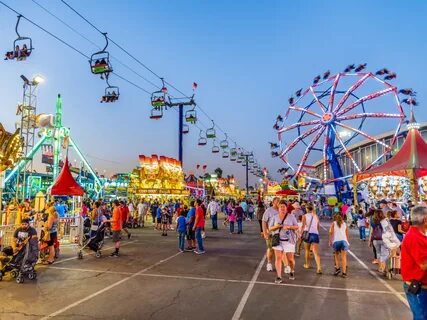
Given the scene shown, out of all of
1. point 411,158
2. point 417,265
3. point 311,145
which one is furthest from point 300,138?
point 417,265

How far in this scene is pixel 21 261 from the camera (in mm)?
7941

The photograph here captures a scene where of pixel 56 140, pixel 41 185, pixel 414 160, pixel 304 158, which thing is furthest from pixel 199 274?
pixel 41 185

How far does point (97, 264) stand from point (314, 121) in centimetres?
3081

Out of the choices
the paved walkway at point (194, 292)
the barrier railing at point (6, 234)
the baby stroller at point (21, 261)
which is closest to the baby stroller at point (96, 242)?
the paved walkway at point (194, 292)

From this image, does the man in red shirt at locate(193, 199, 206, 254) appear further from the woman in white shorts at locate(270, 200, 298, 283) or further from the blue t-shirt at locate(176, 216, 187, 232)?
the woman in white shorts at locate(270, 200, 298, 283)

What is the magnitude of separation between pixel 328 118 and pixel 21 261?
32.4m

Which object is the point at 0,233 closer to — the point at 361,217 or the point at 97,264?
the point at 97,264

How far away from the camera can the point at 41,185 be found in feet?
152

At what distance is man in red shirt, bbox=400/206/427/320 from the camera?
3326 mm

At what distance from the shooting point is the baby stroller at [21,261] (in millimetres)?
7871

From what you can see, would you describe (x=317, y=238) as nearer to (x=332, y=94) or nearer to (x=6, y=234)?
(x=6, y=234)

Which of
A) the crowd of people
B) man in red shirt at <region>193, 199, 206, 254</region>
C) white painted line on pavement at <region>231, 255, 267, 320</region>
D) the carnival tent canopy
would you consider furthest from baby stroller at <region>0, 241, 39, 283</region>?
→ the carnival tent canopy

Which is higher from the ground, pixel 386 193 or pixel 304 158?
pixel 304 158

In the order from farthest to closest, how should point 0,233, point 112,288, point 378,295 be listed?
point 0,233
point 112,288
point 378,295
